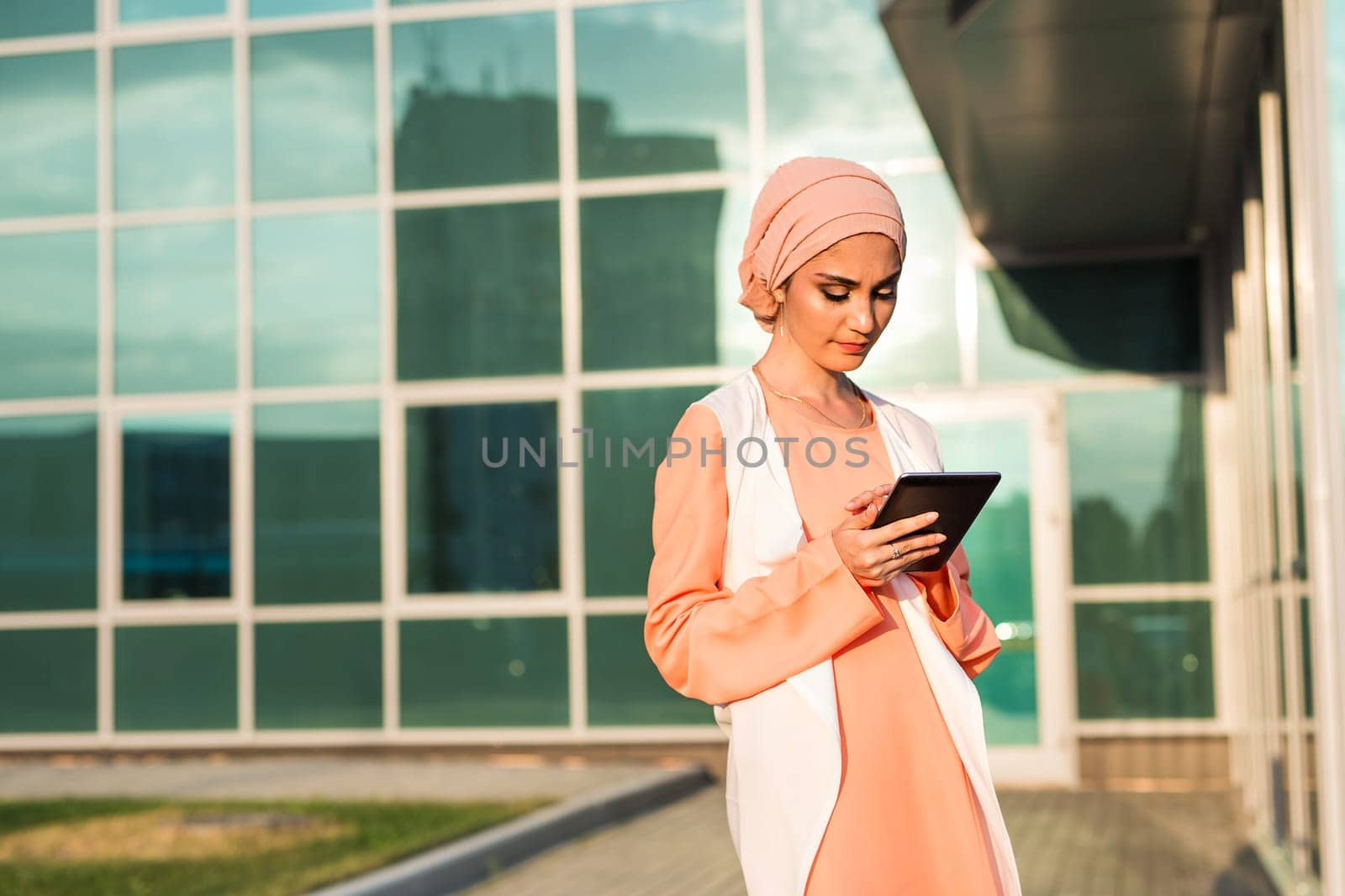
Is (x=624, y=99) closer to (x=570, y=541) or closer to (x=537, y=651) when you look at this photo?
(x=570, y=541)

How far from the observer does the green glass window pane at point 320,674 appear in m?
12.5

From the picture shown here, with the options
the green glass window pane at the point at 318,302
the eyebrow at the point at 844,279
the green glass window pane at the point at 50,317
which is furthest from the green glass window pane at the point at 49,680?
the eyebrow at the point at 844,279

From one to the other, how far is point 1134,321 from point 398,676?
20.0 feet

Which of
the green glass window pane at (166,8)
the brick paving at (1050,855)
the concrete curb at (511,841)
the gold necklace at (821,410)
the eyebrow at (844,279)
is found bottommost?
the brick paving at (1050,855)

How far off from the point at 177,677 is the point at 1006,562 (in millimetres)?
6503

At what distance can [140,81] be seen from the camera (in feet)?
43.8

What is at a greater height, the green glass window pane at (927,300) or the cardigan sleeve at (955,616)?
the green glass window pane at (927,300)

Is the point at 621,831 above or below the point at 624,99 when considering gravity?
below

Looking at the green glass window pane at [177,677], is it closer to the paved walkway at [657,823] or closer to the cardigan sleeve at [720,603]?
the paved walkway at [657,823]

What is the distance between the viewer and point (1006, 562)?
11742 mm

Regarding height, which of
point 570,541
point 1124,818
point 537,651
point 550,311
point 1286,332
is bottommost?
point 1124,818

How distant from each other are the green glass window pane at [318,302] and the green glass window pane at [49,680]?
8.50 ft

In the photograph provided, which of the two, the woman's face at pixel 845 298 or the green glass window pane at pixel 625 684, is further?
the green glass window pane at pixel 625 684

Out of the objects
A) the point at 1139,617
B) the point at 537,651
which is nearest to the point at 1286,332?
the point at 1139,617
